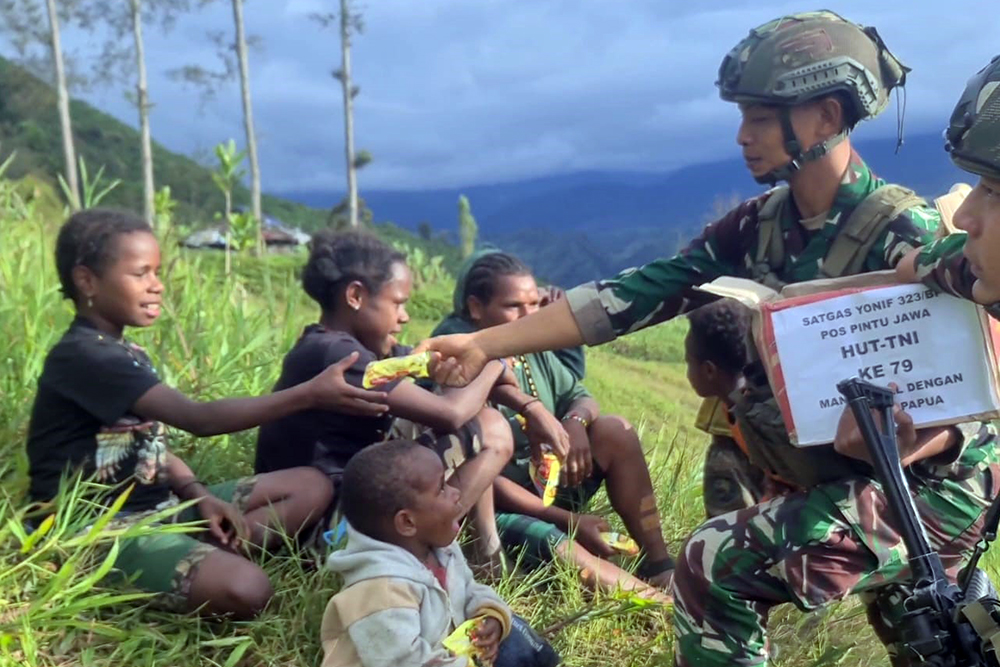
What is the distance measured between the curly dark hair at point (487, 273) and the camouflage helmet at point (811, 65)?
1341 millimetres

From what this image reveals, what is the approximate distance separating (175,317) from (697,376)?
88.8 inches

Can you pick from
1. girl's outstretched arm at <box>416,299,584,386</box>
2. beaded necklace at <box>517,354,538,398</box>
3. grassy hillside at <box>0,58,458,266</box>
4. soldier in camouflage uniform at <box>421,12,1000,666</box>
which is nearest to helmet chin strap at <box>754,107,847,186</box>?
soldier in camouflage uniform at <box>421,12,1000,666</box>

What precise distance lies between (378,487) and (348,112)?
12.6 metres

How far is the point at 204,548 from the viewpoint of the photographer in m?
2.98

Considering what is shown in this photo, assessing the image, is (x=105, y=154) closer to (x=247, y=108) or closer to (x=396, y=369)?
(x=247, y=108)

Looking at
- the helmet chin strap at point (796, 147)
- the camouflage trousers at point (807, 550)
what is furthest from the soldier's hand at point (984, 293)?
the helmet chin strap at point (796, 147)

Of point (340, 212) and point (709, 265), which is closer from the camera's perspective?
point (709, 265)

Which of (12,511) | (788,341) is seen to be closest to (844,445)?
(788,341)

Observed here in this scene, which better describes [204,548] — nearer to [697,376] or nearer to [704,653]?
[704,653]

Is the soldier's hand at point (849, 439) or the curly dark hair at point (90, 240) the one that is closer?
the soldier's hand at point (849, 439)

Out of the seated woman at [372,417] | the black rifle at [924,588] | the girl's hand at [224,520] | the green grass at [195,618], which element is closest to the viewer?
the black rifle at [924,588]

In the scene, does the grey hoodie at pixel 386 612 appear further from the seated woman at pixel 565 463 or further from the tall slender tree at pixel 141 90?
the tall slender tree at pixel 141 90

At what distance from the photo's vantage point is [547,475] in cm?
347

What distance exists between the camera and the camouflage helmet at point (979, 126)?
196 cm
